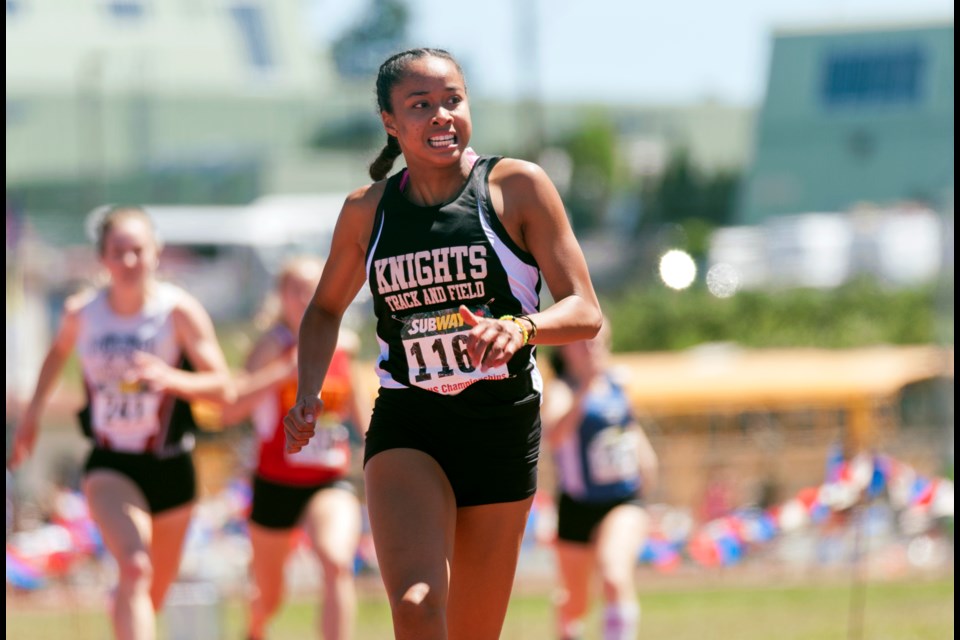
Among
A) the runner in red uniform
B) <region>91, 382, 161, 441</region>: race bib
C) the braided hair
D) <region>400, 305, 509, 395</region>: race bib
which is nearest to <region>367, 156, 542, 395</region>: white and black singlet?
<region>400, 305, 509, 395</region>: race bib

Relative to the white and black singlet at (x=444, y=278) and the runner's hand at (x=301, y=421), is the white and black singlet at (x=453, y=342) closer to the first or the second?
the white and black singlet at (x=444, y=278)

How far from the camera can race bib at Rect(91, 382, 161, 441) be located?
666 cm

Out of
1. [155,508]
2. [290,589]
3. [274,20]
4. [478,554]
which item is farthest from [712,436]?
[478,554]

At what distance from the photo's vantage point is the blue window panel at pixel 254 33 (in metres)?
19.9

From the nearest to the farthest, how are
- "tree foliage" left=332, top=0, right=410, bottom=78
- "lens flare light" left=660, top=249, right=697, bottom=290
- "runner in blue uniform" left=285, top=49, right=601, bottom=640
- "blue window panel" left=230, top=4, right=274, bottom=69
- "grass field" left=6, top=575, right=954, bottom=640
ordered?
"runner in blue uniform" left=285, top=49, right=601, bottom=640 < "grass field" left=6, top=575, right=954, bottom=640 < "blue window panel" left=230, top=4, right=274, bottom=69 < "lens flare light" left=660, top=249, right=697, bottom=290 < "tree foliage" left=332, top=0, right=410, bottom=78

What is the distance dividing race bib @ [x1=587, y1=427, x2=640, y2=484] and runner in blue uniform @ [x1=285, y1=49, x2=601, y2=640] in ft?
11.5

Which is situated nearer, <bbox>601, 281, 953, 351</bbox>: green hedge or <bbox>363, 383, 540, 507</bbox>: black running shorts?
<bbox>363, 383, 540, 507</bbox>: black running shorts

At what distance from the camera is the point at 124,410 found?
22.0 feet

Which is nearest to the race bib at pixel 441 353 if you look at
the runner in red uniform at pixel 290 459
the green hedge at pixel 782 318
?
the runner in red uniform at pixel 290 459

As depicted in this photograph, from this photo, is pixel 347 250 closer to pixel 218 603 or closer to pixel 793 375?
pixel 218 603

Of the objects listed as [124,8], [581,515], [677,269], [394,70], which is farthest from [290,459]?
[677,269]

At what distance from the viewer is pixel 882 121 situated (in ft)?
94.7

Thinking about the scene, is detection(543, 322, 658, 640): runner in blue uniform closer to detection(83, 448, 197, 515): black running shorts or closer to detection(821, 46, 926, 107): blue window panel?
detection(83, 448, 197, 515): black running shorts

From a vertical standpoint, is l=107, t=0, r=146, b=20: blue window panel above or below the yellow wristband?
above
